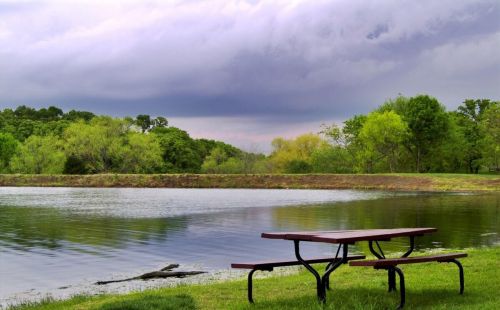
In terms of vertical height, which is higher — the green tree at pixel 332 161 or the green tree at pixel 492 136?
the green tree at pixel 492 136

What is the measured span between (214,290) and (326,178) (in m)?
57.2

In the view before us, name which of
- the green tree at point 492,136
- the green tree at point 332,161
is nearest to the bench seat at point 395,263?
the green tree at point 492,136

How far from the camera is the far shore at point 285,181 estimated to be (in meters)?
57.4

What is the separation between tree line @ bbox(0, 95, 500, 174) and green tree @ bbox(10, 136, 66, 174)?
15cm

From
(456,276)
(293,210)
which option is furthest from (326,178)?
(456,276)

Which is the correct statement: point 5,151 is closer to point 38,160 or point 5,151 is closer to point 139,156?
point 38,160

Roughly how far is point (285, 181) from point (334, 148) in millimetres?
28221

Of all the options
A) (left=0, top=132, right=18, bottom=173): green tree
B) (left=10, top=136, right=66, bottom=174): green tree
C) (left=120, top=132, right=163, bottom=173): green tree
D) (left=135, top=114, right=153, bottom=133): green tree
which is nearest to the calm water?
(left=120, top=132, right=163, bottom=173): green tree

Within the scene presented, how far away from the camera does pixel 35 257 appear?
1545 centimetres

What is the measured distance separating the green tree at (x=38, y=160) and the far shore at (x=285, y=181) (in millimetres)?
11915

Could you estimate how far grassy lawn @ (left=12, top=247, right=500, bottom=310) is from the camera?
7590mm

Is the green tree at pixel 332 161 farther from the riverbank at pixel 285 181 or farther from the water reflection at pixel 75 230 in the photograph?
the water reflection at pixel 75 230

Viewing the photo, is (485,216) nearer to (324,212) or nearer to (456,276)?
(324,212)

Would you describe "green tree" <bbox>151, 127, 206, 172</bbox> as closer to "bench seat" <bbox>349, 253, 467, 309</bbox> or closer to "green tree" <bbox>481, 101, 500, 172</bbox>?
"green tree" <bbox>481, 101, 500, 172</bbox>
